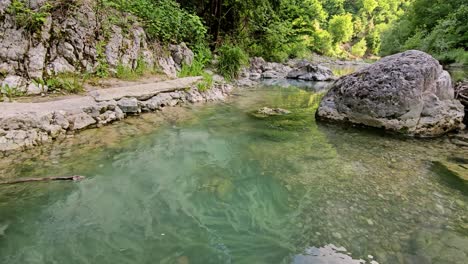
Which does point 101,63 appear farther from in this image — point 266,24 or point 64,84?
point 266,24

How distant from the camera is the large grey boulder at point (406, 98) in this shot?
5.29 meters

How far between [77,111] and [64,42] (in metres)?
2.42

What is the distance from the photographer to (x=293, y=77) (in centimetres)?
1638

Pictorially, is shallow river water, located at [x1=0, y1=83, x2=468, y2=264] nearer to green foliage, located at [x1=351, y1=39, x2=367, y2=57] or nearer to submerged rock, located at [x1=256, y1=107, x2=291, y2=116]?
submerged rock, located at [x1=256, y1=107, x2=291, y2=116]

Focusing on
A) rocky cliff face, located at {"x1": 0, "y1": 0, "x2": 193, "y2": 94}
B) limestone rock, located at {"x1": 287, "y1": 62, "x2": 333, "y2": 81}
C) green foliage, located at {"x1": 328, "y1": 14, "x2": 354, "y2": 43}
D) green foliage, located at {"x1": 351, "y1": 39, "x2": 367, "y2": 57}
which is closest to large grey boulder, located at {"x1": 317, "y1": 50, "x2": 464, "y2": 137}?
rocky cliff face, located at {"x1": 0, "y1": 0, "x2": 193, "y2": 94}

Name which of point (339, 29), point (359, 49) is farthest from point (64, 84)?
point (359, 49)

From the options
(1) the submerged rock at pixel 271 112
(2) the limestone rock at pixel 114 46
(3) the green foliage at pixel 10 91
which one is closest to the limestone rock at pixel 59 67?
(3) the green foliage at pixel 10 91

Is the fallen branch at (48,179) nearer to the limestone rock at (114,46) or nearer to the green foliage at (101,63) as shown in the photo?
the green foliage at (101,63)

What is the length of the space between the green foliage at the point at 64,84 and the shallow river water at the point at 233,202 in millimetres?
1511

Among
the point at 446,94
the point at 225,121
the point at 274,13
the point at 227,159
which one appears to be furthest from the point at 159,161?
the point at 274,13

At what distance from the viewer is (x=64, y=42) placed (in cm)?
630

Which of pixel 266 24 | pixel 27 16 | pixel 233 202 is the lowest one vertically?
pixel 233 202

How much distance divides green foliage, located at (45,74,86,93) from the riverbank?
12.9 inches

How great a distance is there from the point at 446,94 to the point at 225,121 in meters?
4.37
